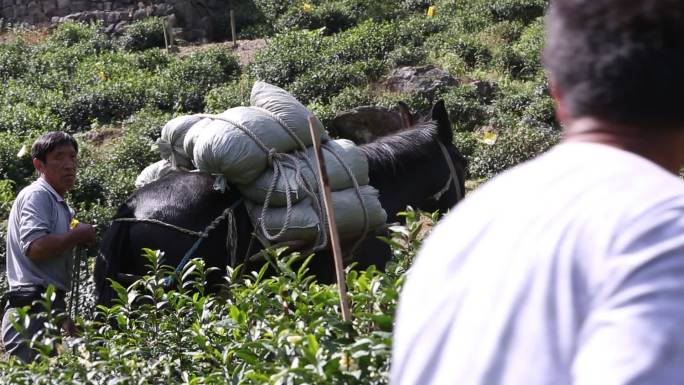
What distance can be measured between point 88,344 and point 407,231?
→ 1129 mm

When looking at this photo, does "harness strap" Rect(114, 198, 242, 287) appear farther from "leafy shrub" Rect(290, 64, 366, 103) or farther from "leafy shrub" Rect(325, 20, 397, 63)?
"leafy shrub" Rect(325, 20, 397, 63)

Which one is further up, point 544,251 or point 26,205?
point 544,251

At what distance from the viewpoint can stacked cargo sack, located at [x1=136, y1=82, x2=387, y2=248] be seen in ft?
18.7

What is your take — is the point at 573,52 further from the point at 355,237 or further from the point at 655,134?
the point at 355,237

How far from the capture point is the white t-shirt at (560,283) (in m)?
1.34

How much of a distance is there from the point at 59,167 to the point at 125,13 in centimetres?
1854

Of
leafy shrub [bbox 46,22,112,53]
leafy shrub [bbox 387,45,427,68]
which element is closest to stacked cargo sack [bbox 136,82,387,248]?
leafy shrub [bbox 387,45,427,68]

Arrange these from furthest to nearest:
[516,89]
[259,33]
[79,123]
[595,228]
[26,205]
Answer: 1. [259,33]
2. [79,123]
3. [516,89]
4. [26,205]
5. [595,228]

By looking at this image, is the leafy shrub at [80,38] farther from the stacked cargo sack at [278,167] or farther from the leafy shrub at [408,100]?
the stacked cargo sack at [278,167]

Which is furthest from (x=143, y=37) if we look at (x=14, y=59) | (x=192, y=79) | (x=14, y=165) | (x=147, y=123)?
(x=14, y=165)

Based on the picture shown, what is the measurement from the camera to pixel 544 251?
139 centimetres

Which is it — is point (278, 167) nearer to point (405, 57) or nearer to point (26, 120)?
point (26, 120)

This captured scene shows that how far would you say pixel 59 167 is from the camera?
5.45 metres

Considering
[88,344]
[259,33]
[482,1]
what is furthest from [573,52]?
[259,33]
